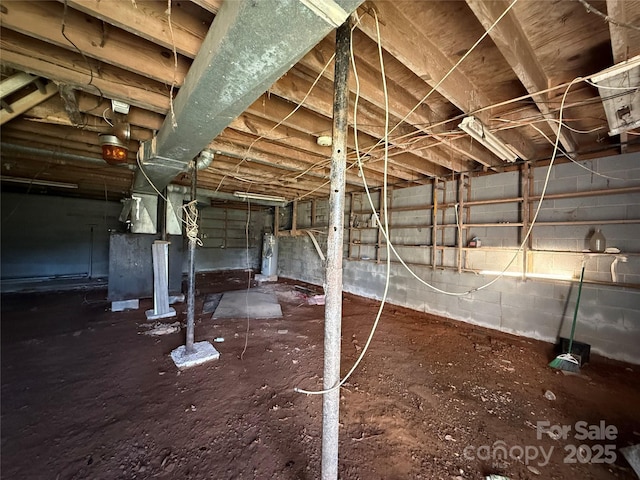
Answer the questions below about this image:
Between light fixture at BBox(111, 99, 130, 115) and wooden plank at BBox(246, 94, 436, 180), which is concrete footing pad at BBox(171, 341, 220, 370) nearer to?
light fixture at BBox(111, 99, 130, 115)

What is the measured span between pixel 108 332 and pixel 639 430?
17.5 feet

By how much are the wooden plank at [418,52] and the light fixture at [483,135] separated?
92mm

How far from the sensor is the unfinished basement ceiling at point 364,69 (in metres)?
1.26

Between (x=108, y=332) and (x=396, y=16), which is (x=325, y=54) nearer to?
(x=396, y=16)

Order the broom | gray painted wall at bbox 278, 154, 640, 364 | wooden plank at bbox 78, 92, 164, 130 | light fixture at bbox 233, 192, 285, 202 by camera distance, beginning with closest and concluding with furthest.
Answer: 1. wooden plank at bbox 78, 92, 164, 130
2. the broom
3. gray painted wall at bbox 278, 154, 640, 364
4. light fixture at bbox 233, 192, 285, 202

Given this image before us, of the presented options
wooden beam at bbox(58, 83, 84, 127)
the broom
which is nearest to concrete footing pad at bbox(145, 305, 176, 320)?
wooden beam at bbox(58, 83, 84, 127)

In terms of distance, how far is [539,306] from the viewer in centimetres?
321

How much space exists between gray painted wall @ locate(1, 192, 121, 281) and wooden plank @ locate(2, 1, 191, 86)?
24.0ft

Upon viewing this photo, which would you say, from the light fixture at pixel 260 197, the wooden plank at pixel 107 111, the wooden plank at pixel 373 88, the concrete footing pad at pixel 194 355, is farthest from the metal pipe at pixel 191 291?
the light fixture at pixel 260 197

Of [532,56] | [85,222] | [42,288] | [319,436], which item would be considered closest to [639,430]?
[319,436]

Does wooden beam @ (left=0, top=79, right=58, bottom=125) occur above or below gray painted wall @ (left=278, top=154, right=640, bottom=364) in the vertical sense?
above

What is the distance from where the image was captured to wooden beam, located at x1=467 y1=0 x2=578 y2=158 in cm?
117

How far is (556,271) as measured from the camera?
308 cm

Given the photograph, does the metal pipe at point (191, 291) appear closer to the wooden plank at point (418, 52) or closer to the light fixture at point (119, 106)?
the light fixture at point (119, 106)
